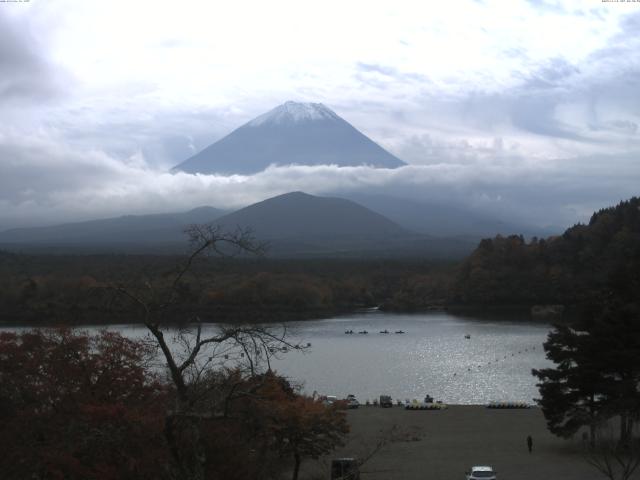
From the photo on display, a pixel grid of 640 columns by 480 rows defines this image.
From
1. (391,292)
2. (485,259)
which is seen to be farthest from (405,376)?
(391,292)

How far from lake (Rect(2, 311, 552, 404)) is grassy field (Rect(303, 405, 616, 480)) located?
99.9 inches

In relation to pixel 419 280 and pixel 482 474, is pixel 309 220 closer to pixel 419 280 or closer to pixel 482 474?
pixel 419 280

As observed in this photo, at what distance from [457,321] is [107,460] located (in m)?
38.7

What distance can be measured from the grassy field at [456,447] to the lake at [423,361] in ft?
8.33

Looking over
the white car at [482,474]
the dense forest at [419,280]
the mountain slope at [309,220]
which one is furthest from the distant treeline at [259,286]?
the mountain slope at [309,220]

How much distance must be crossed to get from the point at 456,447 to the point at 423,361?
14056mm

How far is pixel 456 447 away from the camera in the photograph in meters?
13.5

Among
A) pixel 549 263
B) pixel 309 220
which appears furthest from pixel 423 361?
pixel 309 220

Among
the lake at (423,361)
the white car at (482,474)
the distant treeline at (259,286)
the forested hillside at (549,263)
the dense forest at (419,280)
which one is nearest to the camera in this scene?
the white car at (482,474)

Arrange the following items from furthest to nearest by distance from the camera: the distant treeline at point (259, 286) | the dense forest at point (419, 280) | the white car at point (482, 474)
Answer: the dense forest at point (419, 280) → the distant treeline at point (259, 286) → the white car at point (482, 474)

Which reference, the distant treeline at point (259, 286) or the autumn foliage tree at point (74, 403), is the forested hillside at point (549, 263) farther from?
the autumn foliage tree at point (74, 403)

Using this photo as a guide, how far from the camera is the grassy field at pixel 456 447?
11.5 m

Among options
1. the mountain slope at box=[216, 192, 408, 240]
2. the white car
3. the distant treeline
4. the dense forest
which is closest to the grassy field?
the white car

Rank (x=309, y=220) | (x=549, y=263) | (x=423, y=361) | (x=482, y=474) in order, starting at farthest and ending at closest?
(x=309, y=220) → (x=549, y=263) → (x=423, y=361) → (x=482, y=474)
